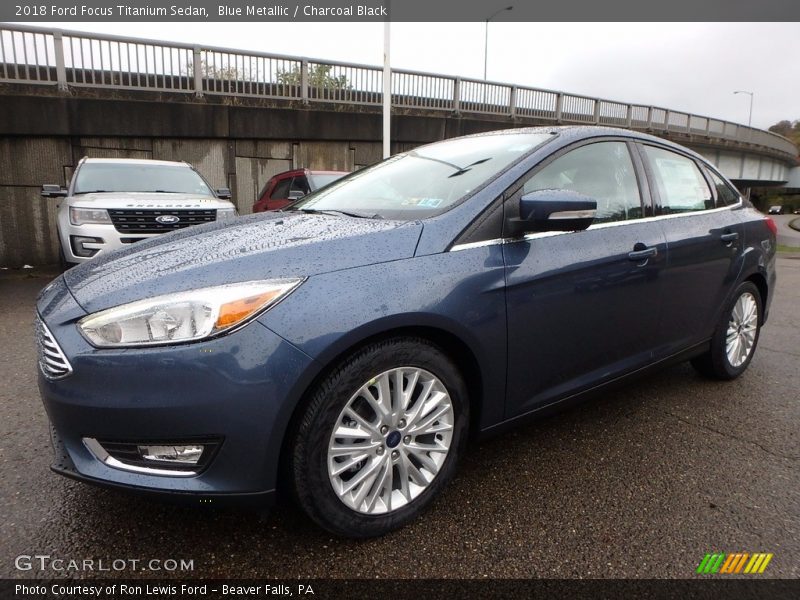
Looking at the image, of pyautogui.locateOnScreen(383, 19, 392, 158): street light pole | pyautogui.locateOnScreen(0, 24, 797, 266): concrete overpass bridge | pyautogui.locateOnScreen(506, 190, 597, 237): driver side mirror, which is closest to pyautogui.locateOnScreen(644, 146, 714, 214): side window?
pyautogui.locateOnScreen(506, 190, 597, 237): driver side mirror

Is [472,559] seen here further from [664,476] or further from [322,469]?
[664,476]

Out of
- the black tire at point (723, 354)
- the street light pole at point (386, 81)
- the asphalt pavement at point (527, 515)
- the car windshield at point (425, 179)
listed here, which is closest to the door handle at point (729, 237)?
the black tire at point (723, 354)

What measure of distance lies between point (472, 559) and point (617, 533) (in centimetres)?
58

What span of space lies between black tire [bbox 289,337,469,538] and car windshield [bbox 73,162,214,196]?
6.03 meters

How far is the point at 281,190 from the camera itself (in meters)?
8.95

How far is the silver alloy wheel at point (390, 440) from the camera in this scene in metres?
1.81

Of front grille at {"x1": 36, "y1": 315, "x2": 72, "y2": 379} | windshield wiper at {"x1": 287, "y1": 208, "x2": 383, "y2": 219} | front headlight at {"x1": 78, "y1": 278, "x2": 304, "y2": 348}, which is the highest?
windshield wiper at {"x1": 287, "y1": 208, "x2": 383, "y2": 219}

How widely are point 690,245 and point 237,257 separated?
243 centimetres

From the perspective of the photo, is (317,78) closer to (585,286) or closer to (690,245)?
(690,245)

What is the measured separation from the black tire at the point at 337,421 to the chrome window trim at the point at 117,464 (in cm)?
35

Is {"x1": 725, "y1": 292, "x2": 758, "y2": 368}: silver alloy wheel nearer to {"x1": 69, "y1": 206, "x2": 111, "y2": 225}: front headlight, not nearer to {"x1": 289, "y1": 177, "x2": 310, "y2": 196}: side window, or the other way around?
{"x1": 69, "y1": 206, "x2": 111, "y2": 225}: front headlight

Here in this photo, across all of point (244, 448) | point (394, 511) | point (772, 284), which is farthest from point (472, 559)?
point (772, 284)

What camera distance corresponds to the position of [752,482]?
2377 millimetres

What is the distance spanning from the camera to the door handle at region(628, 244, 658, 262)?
2588mm
